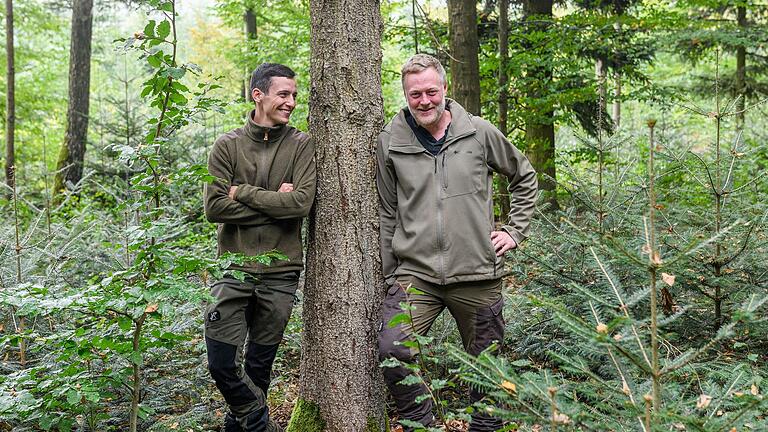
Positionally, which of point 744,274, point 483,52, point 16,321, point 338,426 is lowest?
point 338,426

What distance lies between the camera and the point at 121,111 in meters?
10.7

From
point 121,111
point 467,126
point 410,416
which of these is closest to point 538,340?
point 410,416

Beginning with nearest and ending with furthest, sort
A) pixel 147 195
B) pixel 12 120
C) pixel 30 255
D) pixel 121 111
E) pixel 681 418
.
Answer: pixel 681 418
pixel 147 195
pixel 30 255
pixel 121 111
pixel 12 120

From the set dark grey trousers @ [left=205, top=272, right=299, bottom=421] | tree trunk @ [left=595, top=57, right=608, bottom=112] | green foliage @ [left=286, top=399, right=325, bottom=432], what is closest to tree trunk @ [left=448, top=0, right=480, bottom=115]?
tree trunk @ [left=595, top=57, right=608, bottom=112]

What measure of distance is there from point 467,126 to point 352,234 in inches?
39.4

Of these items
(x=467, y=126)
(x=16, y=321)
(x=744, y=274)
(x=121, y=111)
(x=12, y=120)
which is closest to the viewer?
(x=467, y=126)

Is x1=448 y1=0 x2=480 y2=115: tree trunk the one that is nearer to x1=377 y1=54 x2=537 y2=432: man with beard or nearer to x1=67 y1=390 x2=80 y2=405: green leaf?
x1=377 y1=54 x2=537 y2=432: man with beard

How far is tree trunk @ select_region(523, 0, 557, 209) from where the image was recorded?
9.90 m

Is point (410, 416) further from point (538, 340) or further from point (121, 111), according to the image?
point (121, 111)

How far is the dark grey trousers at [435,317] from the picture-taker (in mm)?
3568

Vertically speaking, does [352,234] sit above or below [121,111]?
below

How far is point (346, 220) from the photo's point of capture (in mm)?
3922

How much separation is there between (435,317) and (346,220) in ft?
2.76

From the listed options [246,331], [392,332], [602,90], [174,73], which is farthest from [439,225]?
[602,90]
